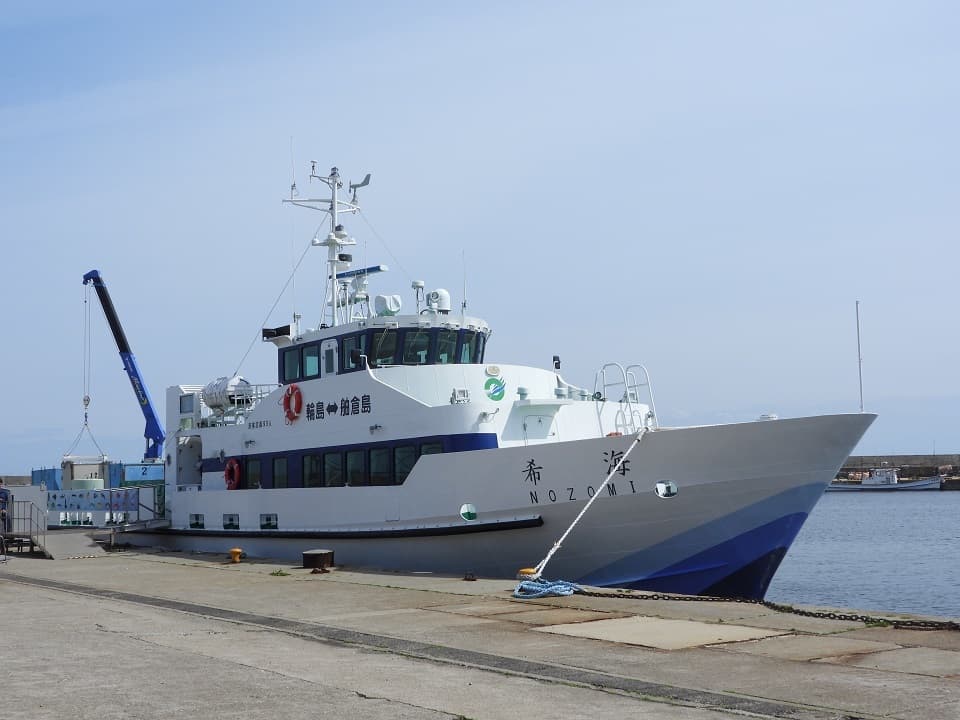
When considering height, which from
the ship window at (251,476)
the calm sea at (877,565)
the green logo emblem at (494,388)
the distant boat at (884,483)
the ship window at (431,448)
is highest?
the green logo emblem at (494,388)

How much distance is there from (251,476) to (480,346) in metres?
5.52

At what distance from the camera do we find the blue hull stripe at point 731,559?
13.2 m

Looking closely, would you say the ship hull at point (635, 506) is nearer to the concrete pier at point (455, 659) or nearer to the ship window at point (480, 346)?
the concrete pier at point (455, 659)

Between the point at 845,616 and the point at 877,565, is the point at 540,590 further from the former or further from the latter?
the point at 877,565

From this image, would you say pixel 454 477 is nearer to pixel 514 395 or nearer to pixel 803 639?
pixel 514 395

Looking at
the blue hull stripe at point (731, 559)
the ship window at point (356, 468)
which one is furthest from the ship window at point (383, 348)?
the blue hull stripe at point (731, 559)

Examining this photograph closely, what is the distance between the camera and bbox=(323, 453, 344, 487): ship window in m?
17.6

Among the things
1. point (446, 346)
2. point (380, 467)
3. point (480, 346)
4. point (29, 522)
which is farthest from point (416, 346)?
point (29, 522)

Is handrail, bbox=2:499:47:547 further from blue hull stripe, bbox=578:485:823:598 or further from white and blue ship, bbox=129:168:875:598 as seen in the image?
blue hull stripe, bbox=578:485:823:598

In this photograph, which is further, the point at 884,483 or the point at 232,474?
the point at 884,483

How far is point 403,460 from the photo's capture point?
16.3m

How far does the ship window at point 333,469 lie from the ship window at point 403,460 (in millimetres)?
1574

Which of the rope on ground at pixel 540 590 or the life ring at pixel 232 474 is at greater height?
the life ring at pixel 232 474

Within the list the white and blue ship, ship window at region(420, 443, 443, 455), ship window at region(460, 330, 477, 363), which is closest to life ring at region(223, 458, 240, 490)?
the white and blue ship
